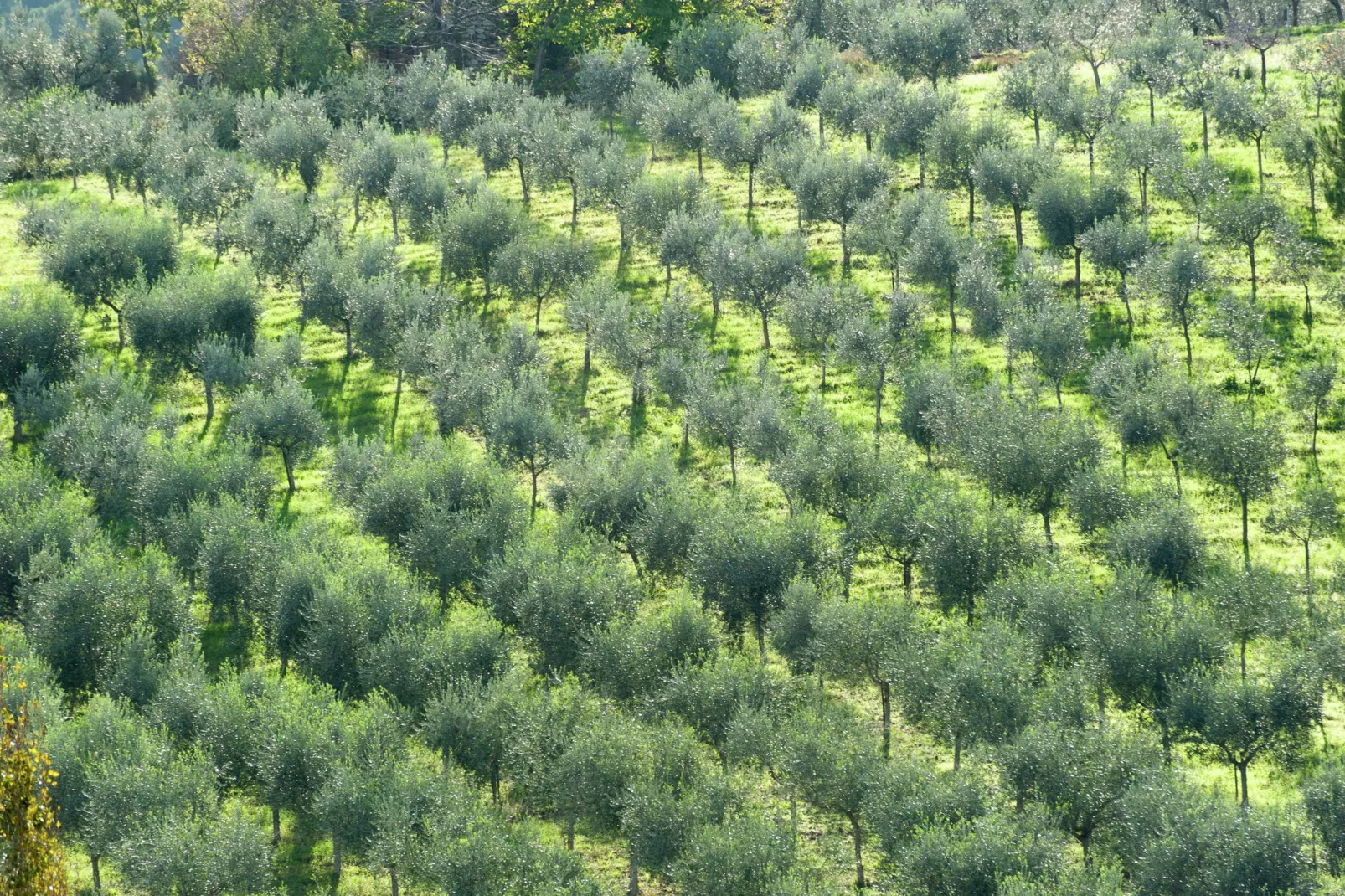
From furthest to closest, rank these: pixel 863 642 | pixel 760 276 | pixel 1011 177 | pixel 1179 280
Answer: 1. pixel 1011 177
2. pixel 760 276
3. pixel 1179 280
4. pixel 863 642

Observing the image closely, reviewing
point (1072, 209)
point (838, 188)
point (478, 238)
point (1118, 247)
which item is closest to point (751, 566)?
point (1118, 247)

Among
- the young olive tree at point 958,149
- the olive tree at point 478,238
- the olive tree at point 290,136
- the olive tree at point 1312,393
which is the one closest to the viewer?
the olive tree at point 1312,393

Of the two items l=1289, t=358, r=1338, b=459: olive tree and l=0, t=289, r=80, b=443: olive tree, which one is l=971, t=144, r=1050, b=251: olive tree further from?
l=0, t=289, r=80, b=443: olive tree

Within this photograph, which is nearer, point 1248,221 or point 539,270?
point 1248,221

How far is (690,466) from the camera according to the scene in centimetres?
8794

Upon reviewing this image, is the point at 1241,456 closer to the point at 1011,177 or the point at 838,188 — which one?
the point at 1011,177

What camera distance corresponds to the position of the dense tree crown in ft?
203

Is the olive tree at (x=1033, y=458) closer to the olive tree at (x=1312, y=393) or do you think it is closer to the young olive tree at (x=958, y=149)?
the olive tree at (x=1312, y=393)

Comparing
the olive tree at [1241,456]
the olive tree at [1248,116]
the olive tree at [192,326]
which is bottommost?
the olive tree at [192,326]

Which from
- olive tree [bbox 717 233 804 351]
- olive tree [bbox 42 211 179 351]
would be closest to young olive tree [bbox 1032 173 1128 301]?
olive tree [bbox 717 233 804 351]

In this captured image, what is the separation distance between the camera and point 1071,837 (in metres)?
60.7

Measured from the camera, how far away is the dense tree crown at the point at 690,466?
6175cm

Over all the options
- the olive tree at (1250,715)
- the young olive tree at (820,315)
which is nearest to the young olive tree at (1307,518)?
the olive tree at (1250,715)

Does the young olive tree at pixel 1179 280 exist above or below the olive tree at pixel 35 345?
above
